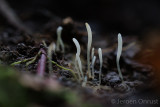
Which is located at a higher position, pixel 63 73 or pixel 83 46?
pixel 83 46

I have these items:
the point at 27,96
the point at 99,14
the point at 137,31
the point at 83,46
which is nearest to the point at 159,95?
the point at 27,96

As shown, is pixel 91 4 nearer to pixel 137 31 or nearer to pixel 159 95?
pixel 137 31

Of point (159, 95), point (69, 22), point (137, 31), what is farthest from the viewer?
point (137, 31)

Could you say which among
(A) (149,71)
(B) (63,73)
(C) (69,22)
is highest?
(C) (69,22)

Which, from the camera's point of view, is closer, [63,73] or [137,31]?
[63,73]

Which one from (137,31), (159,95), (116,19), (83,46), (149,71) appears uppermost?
(116,19)

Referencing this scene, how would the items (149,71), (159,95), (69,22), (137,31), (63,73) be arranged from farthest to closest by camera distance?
(137,31) → (69,22) → (149,71) → (63,73) → (159,95)

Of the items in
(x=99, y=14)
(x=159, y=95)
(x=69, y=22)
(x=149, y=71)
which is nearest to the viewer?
(x=159, y=95)

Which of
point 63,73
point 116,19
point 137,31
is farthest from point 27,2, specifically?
point 63,73

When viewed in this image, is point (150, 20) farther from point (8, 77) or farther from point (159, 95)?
point (8, 77)
